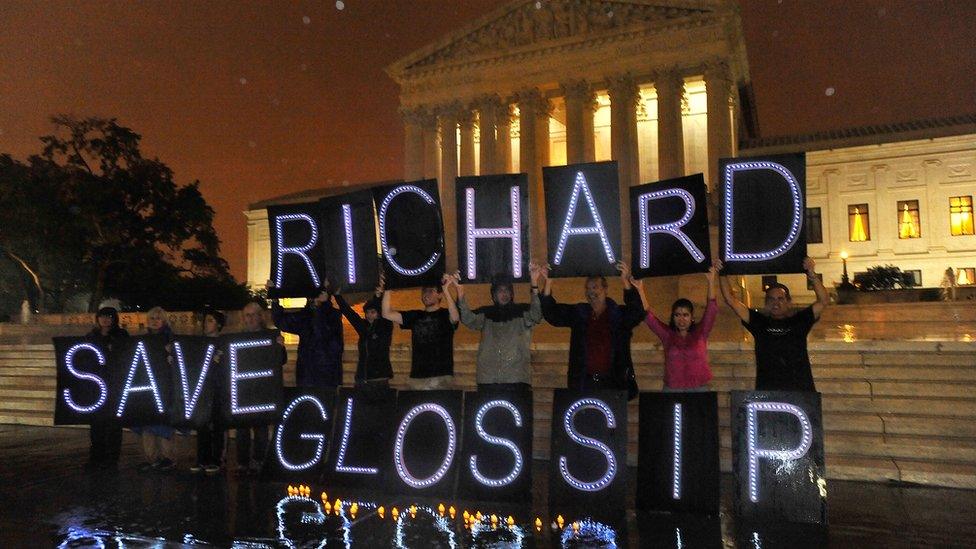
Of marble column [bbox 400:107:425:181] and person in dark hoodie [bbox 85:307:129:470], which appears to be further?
marble column [bbox 400:107:425:181]

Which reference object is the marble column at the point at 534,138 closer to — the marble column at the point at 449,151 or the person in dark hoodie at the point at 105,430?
the marble column at the point at 449,151

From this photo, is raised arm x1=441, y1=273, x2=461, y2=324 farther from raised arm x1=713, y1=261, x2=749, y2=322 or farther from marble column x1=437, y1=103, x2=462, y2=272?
marble column x1=437, y1=103, x2=462, y2=272

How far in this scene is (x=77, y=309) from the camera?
46.2m

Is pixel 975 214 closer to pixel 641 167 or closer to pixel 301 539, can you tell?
pixel 641 167

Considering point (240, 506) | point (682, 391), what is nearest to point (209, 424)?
point (240, 506)

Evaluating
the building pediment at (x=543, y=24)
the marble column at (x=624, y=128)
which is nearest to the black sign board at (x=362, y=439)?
the marble column at (x=624, y=128)

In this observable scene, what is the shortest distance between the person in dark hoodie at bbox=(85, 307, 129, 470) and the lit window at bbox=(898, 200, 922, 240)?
145 feet

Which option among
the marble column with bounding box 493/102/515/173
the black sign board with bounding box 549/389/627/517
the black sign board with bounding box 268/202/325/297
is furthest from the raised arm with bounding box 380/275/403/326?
the marble column with bounding box 493/102/515/173

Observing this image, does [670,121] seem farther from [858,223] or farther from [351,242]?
[351,242]

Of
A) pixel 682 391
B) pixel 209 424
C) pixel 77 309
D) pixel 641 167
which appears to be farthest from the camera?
pixel 77 309

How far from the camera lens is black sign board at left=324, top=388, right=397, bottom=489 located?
724cm

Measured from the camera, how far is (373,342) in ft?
26.7

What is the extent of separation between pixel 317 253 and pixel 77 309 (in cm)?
4507

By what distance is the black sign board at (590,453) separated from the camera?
6.33 metres
